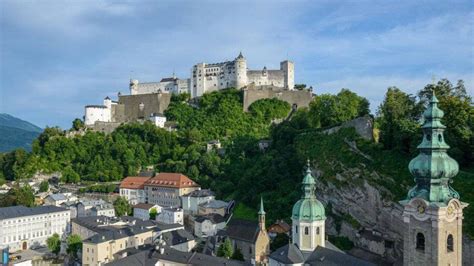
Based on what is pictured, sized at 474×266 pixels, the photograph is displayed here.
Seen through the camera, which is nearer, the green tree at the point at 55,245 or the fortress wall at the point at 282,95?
the green tree at the point at 55,245

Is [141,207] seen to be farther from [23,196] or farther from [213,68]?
[213,68]

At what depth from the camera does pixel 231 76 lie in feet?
353

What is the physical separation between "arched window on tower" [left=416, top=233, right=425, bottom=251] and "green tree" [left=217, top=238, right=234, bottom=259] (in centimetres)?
2805

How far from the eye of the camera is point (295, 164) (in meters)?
63.3

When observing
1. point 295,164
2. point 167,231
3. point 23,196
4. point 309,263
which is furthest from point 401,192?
point 23,196

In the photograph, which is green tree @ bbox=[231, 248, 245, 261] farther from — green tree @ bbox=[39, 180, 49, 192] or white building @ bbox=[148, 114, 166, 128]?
white building @ bbox=[148, 114, 166, 128]

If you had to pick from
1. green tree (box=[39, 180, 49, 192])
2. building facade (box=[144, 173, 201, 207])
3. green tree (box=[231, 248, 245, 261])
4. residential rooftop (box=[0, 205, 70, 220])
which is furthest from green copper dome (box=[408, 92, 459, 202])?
green tree (box=[39, 180, 49, 192])

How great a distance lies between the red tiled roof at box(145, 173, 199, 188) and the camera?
2918 inches

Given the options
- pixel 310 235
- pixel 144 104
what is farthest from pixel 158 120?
pixel 310 235

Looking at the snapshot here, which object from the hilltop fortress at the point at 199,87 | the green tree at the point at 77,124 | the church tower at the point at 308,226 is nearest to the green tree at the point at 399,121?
the church tower at the point at 308,226

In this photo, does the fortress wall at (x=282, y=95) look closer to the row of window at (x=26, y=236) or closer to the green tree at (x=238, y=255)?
the row of window at (x=26, y=236)

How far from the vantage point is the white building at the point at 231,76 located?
107125 millimetres

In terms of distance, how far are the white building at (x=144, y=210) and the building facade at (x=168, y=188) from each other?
8.12 ft

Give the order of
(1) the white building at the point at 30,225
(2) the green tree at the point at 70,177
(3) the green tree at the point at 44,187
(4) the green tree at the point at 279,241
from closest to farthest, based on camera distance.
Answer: (4) the green tree at the point at 279,241
(1) the white building at the point at 30,225
(3) the green tree at the point at 44,187
(2) the green tree at the point at 70,177
